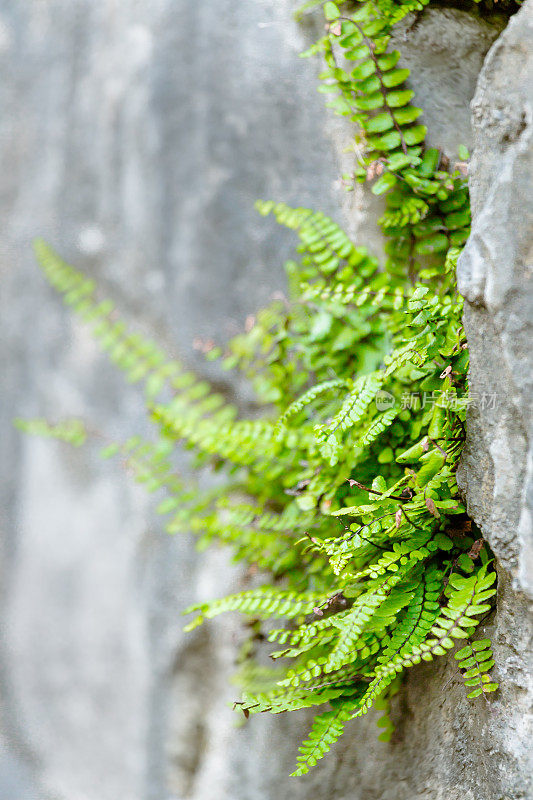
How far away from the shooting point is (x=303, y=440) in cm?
150

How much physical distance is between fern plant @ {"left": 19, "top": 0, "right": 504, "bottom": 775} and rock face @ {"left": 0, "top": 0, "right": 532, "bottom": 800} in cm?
11

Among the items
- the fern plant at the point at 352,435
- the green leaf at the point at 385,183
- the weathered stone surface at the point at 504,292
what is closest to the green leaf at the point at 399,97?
the fern plant at the point at 352,435

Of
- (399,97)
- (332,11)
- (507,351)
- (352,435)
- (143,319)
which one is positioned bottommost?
(143,319)

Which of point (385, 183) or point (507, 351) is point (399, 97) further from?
Answer: point (507, 351)

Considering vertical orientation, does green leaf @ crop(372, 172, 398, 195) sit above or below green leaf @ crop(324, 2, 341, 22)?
below

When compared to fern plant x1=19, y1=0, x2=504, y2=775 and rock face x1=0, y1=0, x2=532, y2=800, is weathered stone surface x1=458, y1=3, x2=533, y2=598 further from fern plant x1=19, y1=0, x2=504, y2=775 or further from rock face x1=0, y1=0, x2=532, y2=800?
rock face x1=0, y1=0, x2=532, y2=800

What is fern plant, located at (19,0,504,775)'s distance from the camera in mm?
1155

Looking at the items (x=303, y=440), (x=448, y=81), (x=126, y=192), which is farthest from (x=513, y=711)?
(x=126, y=192)

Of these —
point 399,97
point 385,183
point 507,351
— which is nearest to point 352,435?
A: point 507,351

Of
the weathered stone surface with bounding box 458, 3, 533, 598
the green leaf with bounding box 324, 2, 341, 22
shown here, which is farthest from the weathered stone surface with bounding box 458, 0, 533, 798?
the green leaf with bounding box 324, 2, 341, 22

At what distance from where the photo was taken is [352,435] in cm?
134

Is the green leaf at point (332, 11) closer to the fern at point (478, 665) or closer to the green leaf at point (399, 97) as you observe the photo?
the green leaf at point (399, 97)

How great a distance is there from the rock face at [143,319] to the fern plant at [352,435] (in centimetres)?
11

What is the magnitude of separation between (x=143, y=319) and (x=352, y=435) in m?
0.89
